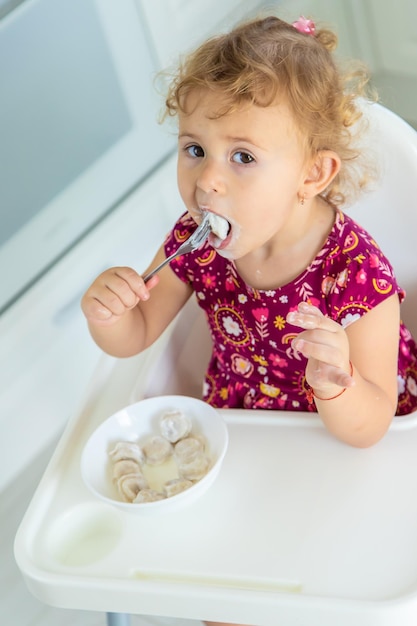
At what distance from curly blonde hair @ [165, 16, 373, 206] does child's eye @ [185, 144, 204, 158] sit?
0.04 meters

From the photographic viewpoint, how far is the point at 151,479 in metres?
0.87

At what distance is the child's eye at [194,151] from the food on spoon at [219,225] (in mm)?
63

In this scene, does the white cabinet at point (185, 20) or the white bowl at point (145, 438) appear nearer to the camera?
the white bowl at point (145, 438)

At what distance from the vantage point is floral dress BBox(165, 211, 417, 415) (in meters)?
0.89

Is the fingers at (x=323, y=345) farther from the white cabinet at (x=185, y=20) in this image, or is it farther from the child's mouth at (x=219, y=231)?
the white cabinet at (x=185, y=20)

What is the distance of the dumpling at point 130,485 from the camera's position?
0.82 meters

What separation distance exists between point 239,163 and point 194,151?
0.18ft

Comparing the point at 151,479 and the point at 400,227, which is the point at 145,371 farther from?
the point at 400,227

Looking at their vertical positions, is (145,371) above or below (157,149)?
above

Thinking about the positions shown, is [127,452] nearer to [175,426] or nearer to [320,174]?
[175,426]

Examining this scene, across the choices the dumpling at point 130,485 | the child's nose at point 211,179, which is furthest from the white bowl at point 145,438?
the child's nose at point 211,179

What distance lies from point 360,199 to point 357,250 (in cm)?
13

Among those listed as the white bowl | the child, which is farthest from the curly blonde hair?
the white bowl

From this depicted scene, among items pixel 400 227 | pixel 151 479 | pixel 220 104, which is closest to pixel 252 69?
pixel 220 104
